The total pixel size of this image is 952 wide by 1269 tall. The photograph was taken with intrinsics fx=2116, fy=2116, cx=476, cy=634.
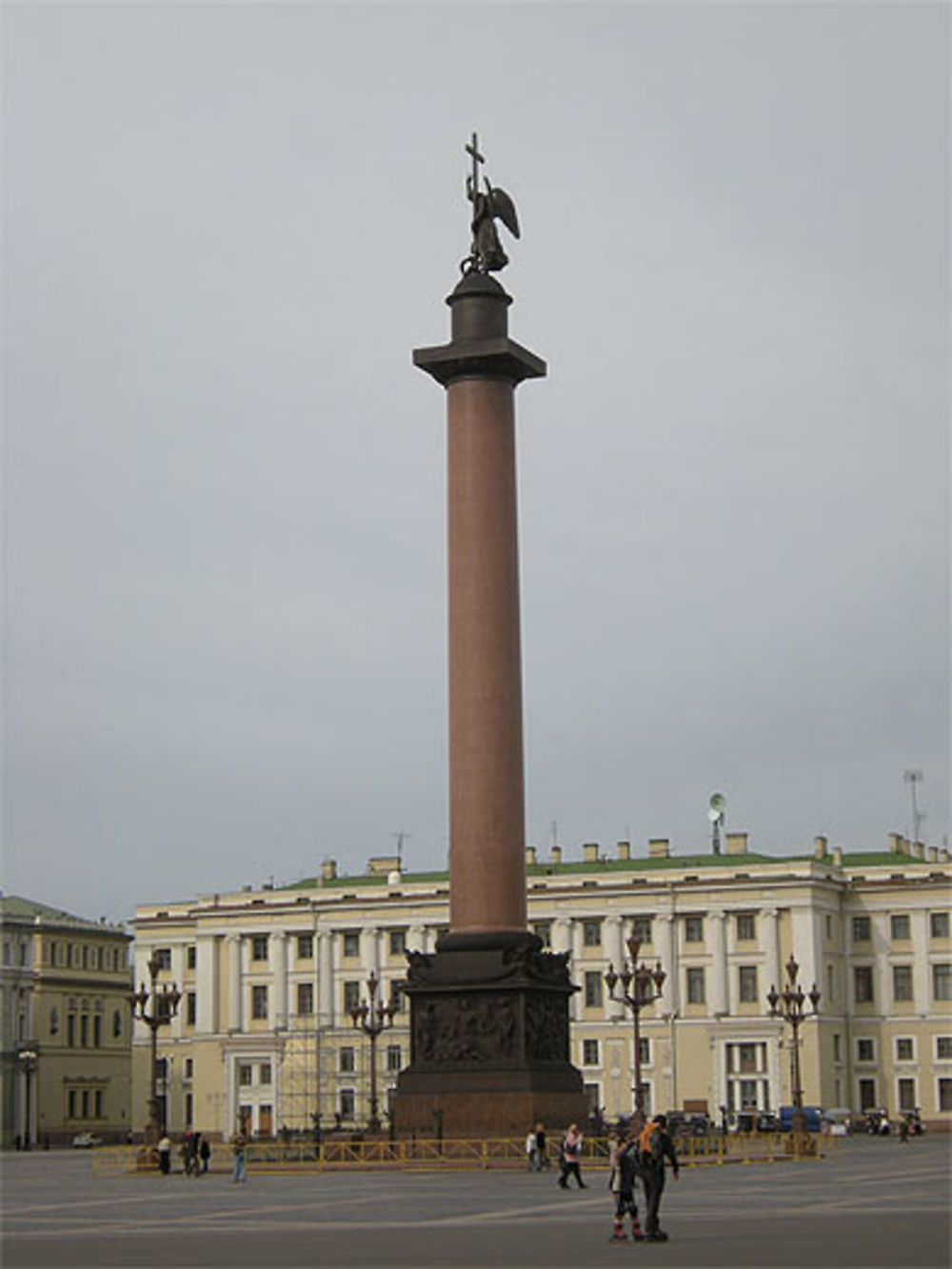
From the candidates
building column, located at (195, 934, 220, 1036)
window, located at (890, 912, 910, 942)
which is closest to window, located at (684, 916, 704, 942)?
window, located at (890, 912, 910, 942)

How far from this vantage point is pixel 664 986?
111 metres

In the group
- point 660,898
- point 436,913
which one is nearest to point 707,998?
point 660,898

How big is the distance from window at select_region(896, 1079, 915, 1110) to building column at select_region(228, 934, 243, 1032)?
36.4 metres

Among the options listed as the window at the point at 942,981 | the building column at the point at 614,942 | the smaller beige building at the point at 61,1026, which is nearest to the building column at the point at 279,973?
the smaller beige building at the point at 61,1026

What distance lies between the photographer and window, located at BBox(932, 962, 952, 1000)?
111m

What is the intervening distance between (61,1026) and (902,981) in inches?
2045

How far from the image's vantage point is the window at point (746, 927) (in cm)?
11081

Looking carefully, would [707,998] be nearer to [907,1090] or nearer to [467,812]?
[907,1090]

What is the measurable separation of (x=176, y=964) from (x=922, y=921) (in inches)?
1700

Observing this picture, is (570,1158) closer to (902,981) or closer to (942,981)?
(942,981)

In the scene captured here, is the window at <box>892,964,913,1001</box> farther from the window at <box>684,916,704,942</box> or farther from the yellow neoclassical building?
the window at <box>684,916,704,942</box>

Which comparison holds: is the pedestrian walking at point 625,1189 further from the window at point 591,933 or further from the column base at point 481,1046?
the window at point 591,933

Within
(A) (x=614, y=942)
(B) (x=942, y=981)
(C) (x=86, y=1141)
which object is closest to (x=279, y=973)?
(C) (x=86, y=1141)

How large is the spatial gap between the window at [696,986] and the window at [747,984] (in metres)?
2.04
